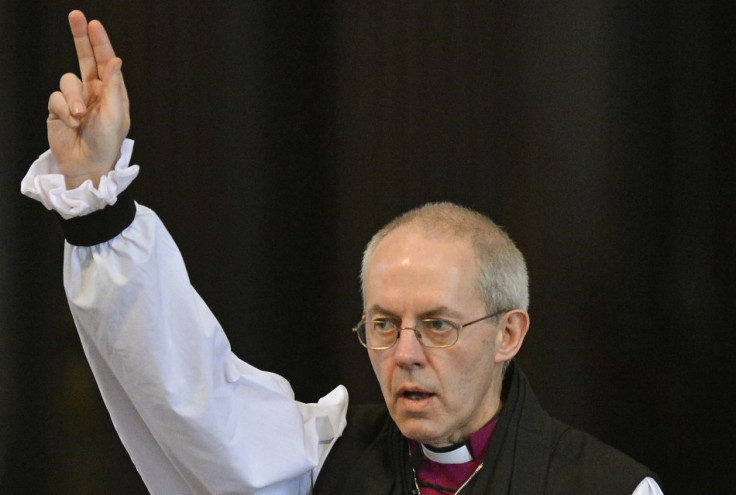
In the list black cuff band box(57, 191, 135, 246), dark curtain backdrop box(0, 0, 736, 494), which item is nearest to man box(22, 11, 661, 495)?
black cuff band box(57, 191, 135, 246)

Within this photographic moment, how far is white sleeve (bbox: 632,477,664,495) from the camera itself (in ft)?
6.86

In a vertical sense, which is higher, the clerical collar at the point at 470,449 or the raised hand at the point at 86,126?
the raised hand at the point at 86,126

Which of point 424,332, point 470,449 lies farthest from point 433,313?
point 470,449

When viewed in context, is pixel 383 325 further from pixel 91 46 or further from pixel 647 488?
pixel 91 46

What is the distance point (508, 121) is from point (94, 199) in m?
1.62

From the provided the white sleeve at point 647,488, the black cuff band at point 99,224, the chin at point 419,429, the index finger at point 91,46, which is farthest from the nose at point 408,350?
the index finger at point 91,46

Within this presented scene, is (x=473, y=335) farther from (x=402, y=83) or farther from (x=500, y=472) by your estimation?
(x=402, y=83)

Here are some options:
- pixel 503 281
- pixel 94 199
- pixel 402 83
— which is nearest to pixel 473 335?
pixel 503 281

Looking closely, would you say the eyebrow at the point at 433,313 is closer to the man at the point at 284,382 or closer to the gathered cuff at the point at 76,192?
the man at the point at 284,382

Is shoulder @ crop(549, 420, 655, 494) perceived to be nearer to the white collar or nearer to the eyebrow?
the white collar

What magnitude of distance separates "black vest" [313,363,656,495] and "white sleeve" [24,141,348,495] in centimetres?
11

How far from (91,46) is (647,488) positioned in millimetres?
1274

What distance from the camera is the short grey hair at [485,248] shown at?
7.27ft

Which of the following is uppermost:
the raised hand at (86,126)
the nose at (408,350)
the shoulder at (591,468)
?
the raised hand at (86,126)
